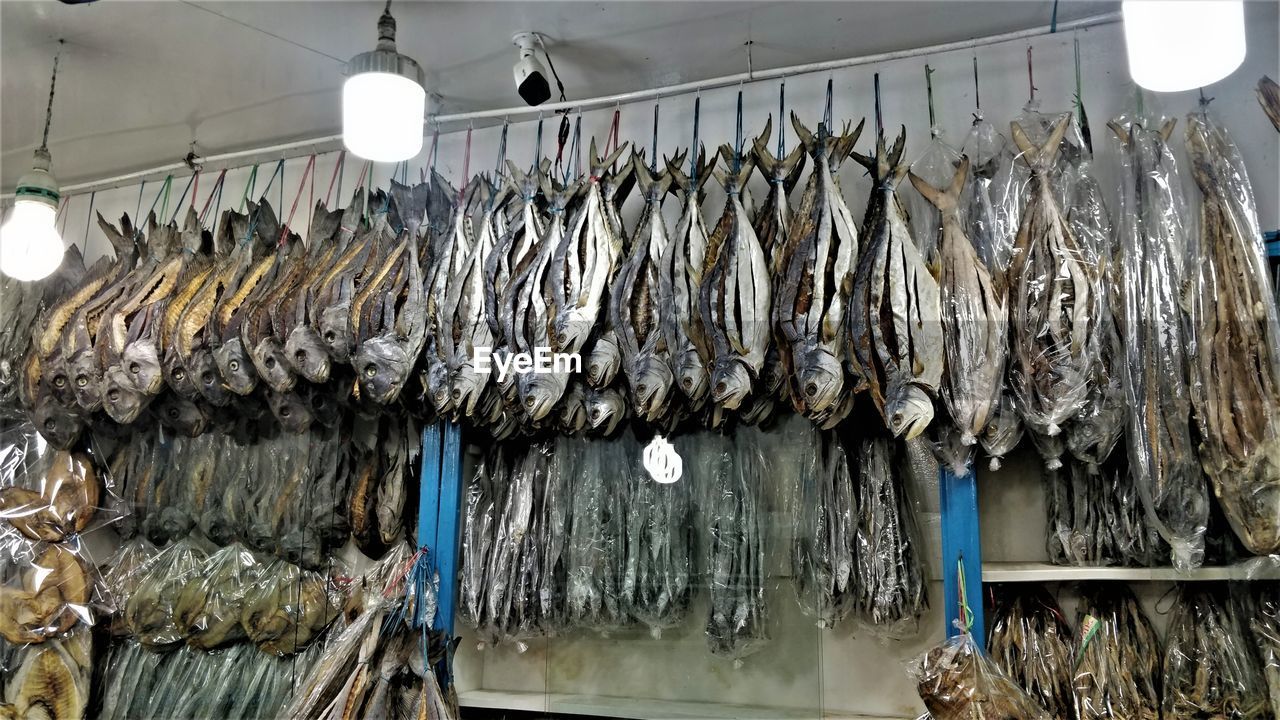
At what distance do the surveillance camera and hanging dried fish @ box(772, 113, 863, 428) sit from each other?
40.1 inches

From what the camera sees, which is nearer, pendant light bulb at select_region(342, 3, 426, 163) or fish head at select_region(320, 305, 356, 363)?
pendant light bulb at select_region(342, 3, 426, 163)

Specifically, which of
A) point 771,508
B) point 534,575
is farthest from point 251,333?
point 771,508

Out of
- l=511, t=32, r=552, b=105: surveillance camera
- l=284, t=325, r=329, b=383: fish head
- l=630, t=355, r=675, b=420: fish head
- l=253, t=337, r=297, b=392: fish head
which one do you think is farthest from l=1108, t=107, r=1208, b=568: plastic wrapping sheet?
l=253, t=337, r=297, b=392: fish head

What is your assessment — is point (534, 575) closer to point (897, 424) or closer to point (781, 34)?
point (897, 424)

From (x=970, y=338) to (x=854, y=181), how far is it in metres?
0.80

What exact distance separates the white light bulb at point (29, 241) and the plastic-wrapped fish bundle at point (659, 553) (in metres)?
1.94

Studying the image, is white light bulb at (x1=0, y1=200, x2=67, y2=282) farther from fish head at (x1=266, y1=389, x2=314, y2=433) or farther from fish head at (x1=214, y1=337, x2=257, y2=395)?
fish head at (x1=266, y1=389, x2=314, y2=433)

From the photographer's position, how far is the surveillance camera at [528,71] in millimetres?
2920

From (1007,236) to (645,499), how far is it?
4.24ft

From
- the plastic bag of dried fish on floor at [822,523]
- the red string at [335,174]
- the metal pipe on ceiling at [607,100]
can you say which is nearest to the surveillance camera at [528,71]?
the metal pipe on ceiling at [607,100]

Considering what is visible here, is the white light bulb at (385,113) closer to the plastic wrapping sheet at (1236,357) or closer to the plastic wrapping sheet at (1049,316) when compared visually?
the plastic wrapping sheet at (1049,316)

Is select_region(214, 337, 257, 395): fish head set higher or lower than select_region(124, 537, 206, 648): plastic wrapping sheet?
higher

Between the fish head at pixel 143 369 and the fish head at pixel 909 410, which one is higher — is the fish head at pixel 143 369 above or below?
above

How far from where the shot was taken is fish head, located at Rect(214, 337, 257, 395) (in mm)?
2877
